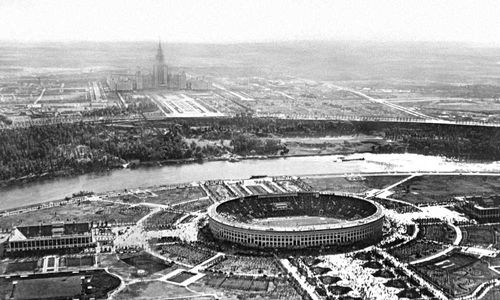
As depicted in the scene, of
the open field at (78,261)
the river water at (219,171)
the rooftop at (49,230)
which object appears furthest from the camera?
the river water at (219,171)

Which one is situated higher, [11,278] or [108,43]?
[108,43]

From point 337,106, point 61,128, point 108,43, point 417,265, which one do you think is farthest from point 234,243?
point 108,43

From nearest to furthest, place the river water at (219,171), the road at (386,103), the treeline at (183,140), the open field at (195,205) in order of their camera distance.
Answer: the open field at (195,205) → the river water at (219,171) → the treeline at (183,140) → the road at (386,103)

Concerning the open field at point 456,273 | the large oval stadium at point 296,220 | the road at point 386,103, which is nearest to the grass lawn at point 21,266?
the large oval stadium at point 296,220

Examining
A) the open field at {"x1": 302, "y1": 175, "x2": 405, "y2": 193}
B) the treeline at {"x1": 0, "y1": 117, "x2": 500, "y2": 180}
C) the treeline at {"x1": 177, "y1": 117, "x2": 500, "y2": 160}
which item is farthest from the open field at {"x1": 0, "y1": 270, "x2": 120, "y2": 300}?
the treeline at {"x1": 177, "y1": 117, "x2": 500, "y2": 160}

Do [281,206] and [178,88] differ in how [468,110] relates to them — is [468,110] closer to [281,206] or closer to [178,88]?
[178,88]

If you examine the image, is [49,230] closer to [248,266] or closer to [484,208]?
[248,266]

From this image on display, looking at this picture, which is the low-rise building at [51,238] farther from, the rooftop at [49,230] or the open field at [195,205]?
the open field at [195,205]
